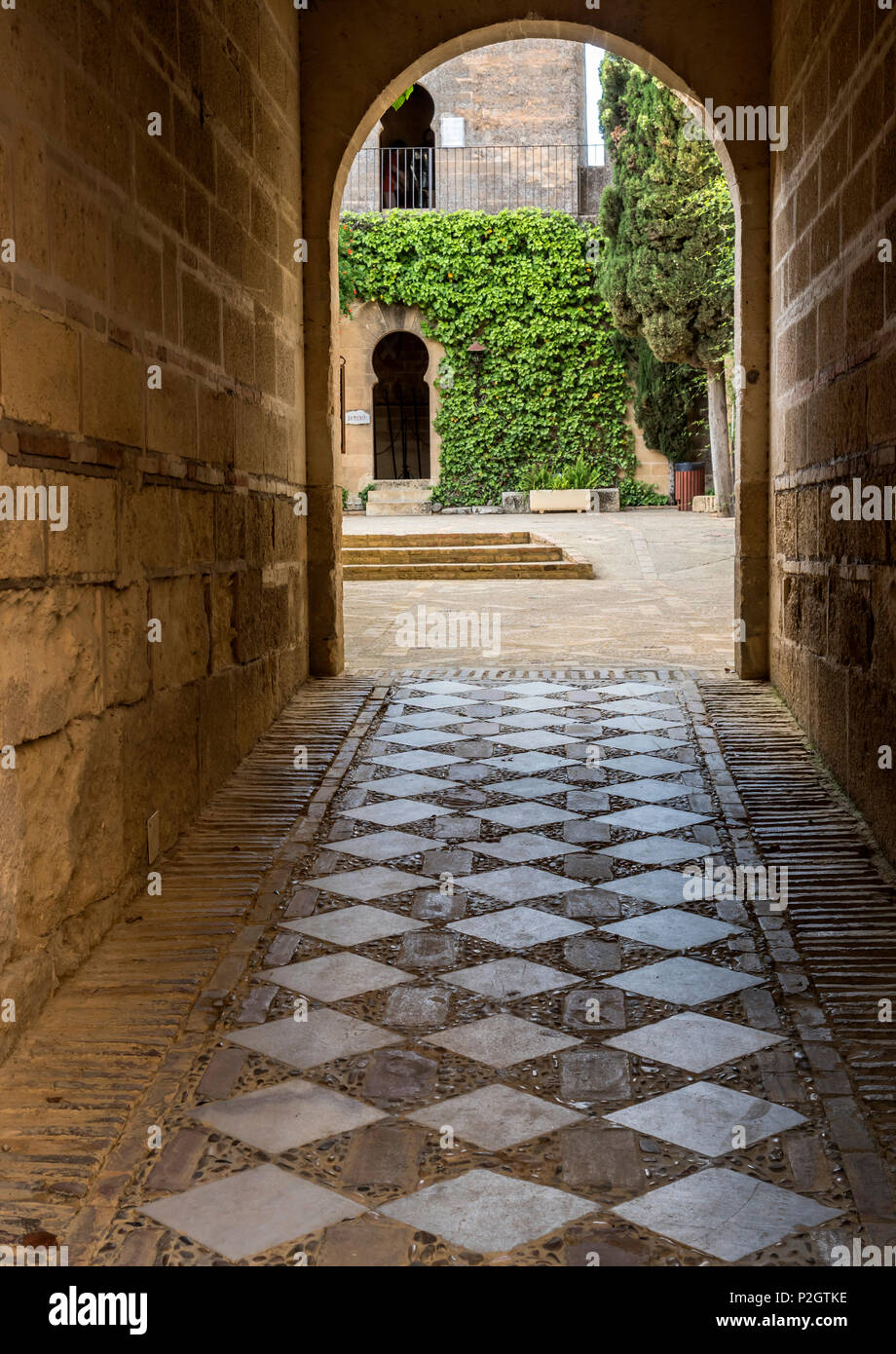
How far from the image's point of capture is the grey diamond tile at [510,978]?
3020 millimetres

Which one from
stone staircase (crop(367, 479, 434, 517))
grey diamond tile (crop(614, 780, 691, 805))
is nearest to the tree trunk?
stone staircase (crop(367, 479, 434, 517))

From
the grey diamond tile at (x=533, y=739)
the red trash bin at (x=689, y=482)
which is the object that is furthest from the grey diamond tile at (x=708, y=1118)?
the red trash bin at (x=689, y=482)

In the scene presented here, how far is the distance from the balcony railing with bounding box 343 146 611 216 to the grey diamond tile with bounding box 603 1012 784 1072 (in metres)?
20.6

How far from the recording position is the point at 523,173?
22.1 meters

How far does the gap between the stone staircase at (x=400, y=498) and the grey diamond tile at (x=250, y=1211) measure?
18.1 meters

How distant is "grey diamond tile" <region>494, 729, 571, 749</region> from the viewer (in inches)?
223

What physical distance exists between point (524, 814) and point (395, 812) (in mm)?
455

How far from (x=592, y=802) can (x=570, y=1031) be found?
1980 millimetres

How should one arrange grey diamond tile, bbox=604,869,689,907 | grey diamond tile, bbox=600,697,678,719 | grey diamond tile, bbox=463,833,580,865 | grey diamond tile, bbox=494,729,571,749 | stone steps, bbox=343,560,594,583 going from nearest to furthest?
grey diamond tile, bbox=604,869,689,907 → grey diamond tile, bbox=463,833,580,865 → grey diamond tile, bbox=494,729,571,749 → grey diamond tile, bbox=600,697,678,719 → stone steps, bbox=343,560,594,583

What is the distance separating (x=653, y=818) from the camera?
450cm

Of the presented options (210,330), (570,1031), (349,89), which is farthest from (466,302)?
(570,1031)

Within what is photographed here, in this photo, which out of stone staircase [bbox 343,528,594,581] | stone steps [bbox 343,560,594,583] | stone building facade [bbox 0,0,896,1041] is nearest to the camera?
stone building facade [bbox 0,0,896,1041]

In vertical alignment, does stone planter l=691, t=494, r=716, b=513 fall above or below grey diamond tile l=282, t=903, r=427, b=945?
above

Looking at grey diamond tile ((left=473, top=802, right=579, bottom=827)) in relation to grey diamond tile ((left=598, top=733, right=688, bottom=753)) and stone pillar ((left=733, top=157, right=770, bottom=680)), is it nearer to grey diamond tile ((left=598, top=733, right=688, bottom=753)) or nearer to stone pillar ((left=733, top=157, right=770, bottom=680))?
grey diamond tile ((left=598, top=733, right=688, bottom=753))
